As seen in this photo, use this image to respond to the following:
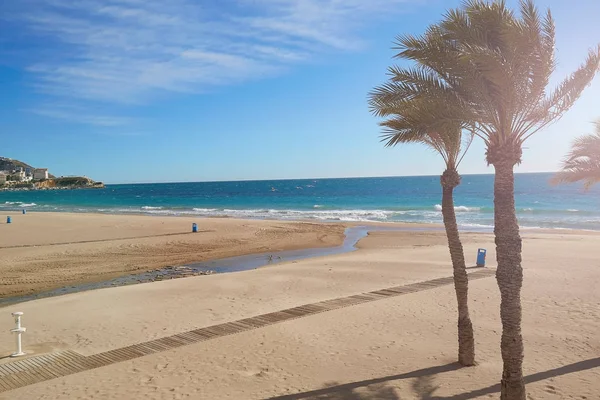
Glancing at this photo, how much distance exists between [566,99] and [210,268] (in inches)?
606

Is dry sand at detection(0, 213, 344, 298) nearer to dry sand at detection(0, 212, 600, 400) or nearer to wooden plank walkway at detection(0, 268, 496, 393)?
dry sand at detection(0, 212, 600, 400)

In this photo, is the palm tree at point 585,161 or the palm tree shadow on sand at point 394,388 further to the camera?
the palm tree at point 585,161

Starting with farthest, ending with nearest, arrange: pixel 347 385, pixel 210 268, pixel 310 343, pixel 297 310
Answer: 1. pixel 210 268
2. pixel 297 310
3. pixel 310 343
4. pixel 347 385

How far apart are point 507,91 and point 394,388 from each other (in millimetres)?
4654

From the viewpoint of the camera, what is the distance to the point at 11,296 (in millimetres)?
14523

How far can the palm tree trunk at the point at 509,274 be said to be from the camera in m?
5.96

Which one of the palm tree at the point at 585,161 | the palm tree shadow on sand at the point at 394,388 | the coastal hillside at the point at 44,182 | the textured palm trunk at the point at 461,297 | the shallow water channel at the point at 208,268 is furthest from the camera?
the coastal hillside at the point at 44,182

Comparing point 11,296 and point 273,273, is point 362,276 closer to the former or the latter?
point 273,273

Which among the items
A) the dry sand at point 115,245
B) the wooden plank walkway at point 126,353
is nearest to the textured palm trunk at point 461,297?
the wooden plank walkway at point 126,353

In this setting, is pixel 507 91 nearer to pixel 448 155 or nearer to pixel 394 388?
pixel 448 155

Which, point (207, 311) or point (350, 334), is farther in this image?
point (207, 311)

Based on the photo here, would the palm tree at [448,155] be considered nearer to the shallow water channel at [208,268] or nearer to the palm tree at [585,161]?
the palm tree at [585,161]

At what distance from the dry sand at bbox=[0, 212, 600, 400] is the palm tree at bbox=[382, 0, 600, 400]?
192 centimetres

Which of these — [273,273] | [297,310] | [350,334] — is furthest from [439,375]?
[273,273]
